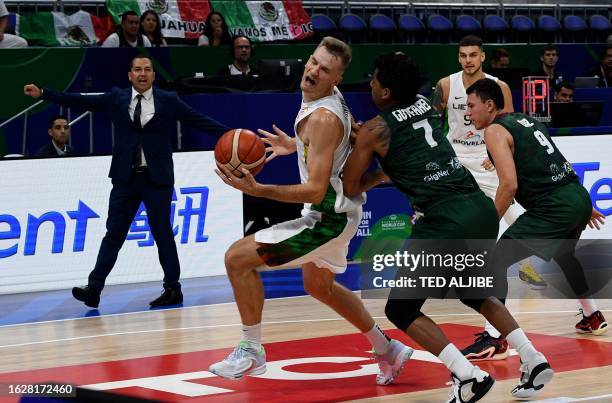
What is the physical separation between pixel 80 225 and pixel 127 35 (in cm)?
360

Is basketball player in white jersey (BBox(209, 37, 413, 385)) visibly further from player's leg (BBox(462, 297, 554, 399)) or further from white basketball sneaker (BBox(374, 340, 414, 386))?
player's leg (BBox(462, 297, 554, 399))

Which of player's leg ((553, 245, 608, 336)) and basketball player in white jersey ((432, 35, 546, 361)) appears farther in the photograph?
basketball player in white jersey ((432, 35, 546, 361))

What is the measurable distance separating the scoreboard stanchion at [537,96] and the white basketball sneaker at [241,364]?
659 cm

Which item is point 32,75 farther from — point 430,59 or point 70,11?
point 430,59

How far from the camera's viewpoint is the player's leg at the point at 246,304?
567 cm

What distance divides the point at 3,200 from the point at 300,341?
3815 millimetres

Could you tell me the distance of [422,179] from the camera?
5504 millimetres

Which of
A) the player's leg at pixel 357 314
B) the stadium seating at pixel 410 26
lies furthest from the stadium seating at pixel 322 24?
the player's leg at pixel 357 314

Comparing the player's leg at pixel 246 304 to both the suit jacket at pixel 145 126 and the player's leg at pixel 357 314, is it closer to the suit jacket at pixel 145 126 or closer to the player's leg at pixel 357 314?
the player's leg at pixel 357 314

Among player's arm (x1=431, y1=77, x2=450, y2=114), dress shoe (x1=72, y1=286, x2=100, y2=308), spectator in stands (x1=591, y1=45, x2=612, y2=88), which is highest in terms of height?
spectator in stands (x1=591, y1=45, x2=612, y2=88)

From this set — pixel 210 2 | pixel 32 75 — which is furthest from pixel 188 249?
pixel 210 2

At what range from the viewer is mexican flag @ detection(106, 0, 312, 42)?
15.7 m

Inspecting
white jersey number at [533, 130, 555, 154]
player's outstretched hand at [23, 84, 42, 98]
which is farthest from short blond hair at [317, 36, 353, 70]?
player's outstretched hand at [23, 84, 42, 98]

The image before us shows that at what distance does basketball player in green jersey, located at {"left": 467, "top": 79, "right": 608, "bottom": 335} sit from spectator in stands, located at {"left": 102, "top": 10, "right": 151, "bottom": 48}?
725 cm
